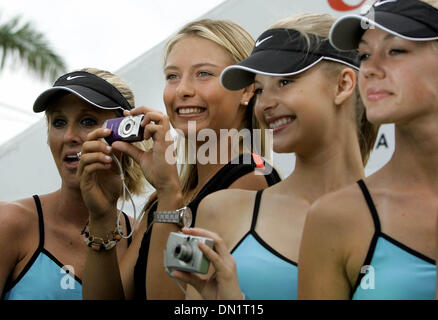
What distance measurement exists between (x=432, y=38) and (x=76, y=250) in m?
1.45

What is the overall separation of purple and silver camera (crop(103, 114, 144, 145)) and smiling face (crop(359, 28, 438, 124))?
765mm

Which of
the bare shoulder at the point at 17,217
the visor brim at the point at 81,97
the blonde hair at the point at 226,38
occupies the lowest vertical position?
the bare shoulder at the point at 17,217

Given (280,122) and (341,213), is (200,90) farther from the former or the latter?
(341,213)

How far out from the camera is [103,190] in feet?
6.49

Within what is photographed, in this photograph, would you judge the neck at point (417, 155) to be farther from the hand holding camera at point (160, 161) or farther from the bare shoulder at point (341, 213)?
the hand holding camera at point (160, 161)

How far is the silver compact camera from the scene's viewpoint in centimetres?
127

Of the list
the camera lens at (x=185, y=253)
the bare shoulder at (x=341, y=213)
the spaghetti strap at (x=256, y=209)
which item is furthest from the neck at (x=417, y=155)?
the camera lens at (x=185, y=253)

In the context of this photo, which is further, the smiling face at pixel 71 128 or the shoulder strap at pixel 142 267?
the smiling face at pixel 71 128

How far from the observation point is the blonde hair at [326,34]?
157 cm

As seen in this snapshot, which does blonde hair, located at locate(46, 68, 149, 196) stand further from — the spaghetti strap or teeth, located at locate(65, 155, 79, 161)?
the spaghetti strap

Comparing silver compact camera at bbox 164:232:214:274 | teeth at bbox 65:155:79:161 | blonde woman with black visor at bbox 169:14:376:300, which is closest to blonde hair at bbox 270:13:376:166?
blonde woman with black visor at bbox 169:14:376:300

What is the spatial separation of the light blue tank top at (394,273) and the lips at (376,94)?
11.6 inches

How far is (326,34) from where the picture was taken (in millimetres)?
1584
